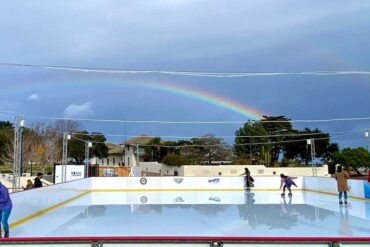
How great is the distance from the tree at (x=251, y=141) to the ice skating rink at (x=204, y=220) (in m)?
46.9

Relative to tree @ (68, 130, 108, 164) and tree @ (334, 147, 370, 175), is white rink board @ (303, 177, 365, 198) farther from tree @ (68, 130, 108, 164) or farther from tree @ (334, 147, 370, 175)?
tree @ (68, 130, 108, 164)

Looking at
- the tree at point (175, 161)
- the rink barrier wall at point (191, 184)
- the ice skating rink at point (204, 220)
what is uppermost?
the tree at point (175, 161)

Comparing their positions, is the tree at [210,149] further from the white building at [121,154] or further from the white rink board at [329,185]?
the white rink board at [329,185]

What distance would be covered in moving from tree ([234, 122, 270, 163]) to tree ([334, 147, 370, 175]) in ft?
35.3

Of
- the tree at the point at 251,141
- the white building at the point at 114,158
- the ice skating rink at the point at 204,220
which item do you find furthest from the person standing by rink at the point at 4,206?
the white building at the point at 114,158

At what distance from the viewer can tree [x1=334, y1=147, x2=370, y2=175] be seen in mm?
58969

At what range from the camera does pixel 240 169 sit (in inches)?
1977

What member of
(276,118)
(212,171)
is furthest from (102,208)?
(276,118)

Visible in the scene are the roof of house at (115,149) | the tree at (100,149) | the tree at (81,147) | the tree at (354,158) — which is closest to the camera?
the tree at (354,158)

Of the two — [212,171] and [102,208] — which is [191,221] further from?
[212,171]

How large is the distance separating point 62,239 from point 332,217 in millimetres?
11157

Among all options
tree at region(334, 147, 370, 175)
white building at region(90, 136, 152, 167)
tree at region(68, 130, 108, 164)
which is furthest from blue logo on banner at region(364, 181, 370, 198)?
white building at region(90, 136, 152, 167)

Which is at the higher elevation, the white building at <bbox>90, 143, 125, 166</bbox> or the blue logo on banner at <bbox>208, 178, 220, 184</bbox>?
the white building at <bbox>90, 143, 125, 166</bbox>

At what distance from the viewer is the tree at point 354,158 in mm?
58969
